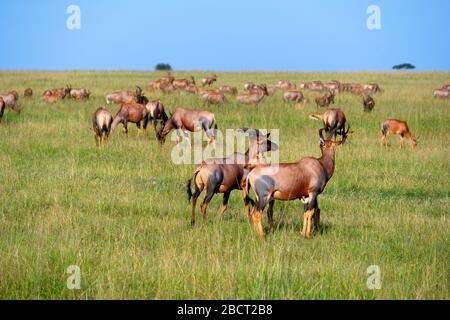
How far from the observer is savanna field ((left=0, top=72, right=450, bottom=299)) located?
21.0 ft

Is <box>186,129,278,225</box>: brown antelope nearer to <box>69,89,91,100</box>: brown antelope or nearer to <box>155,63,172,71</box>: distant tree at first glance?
<box>69,89,91,100</box>: brown antelope

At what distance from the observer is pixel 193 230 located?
884 centimetres

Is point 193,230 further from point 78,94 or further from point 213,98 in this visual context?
point 78,94

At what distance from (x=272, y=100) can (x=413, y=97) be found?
8.39m

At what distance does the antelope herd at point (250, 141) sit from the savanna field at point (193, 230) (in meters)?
0.47

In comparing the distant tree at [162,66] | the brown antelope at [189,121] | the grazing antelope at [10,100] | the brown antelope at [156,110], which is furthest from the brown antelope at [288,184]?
the distant tree at [162,66]

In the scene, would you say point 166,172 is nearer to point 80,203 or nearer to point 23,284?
point 80,203

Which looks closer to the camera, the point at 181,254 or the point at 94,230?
the point at 181,254

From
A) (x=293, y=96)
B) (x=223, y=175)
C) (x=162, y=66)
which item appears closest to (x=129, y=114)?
(x=223, y=175)

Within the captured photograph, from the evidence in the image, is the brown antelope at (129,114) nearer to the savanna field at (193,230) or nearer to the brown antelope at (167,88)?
the savanna field at (193,230)

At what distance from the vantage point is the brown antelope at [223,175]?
30.8ft
